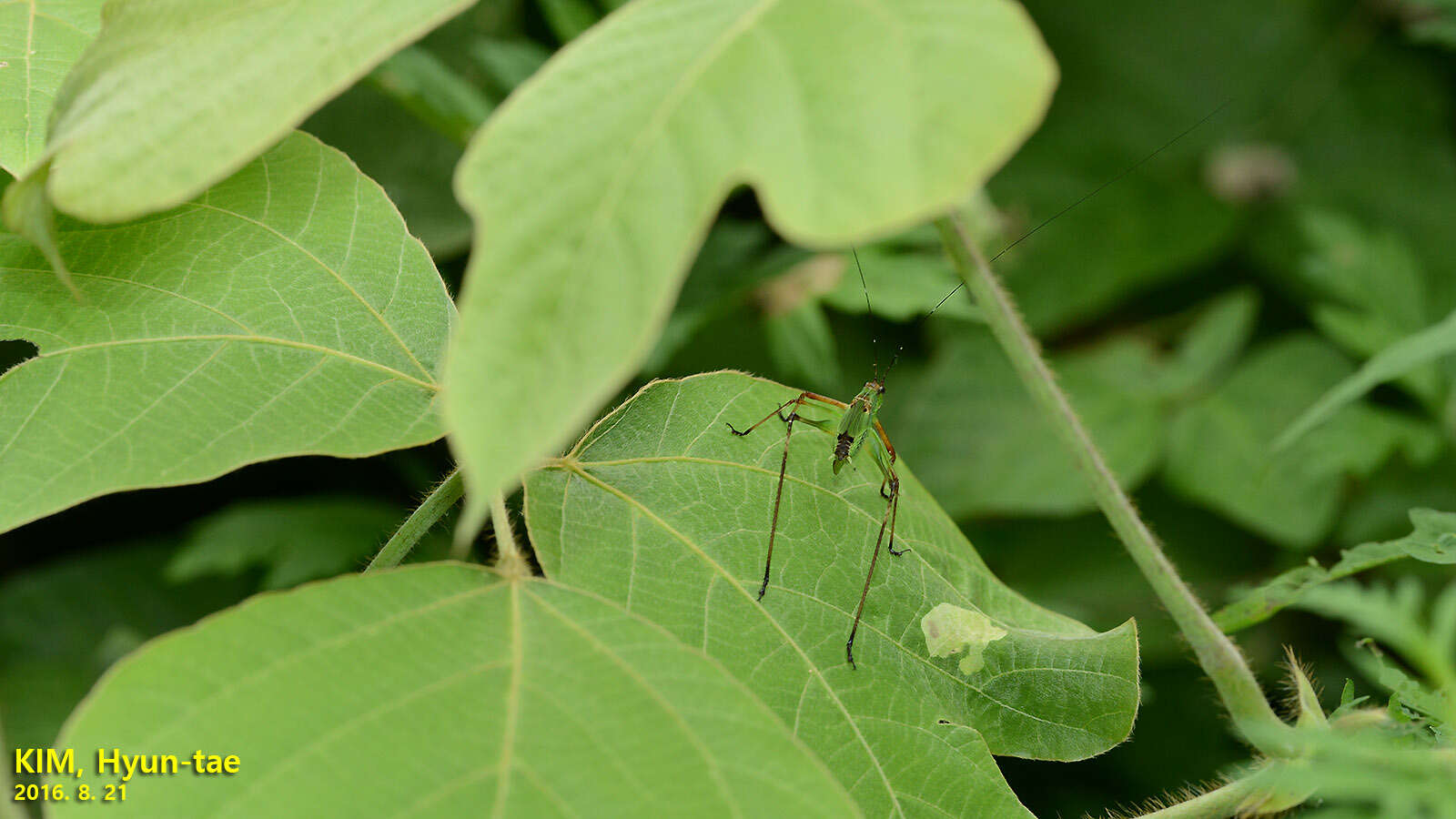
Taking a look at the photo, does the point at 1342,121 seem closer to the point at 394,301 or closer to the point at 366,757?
the point at 394,301

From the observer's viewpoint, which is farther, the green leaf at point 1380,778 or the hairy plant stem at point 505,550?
the hairy plant stem at point 505,550

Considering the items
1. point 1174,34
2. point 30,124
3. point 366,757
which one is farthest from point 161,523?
point 1174,34

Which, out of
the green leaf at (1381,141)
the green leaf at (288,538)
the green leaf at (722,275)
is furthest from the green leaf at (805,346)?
the green leaf at (1381,141)

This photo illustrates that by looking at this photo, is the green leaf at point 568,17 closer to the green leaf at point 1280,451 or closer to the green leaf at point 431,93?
the green leaf at point 431,93

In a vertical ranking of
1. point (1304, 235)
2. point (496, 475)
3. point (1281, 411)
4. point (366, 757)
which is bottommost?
point (1281, 411)

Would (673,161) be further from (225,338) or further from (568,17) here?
(568,17)

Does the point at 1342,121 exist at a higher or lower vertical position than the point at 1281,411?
higher

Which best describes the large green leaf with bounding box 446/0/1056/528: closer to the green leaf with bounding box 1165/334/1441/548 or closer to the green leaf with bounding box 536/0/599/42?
the green leaf with bounding box 536/0/599/42
